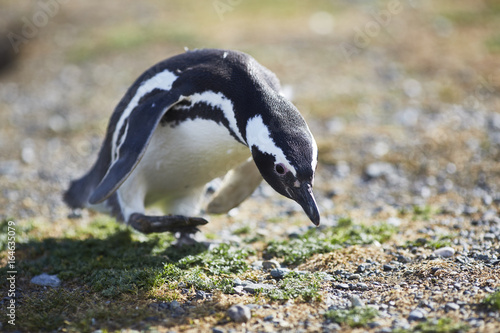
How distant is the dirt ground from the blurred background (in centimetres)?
3

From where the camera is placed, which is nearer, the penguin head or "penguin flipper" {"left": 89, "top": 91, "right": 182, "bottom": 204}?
the penguin head

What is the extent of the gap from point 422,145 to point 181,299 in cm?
439

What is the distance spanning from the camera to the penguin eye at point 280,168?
3534 mm

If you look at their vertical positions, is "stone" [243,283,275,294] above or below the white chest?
below

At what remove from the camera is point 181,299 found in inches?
139

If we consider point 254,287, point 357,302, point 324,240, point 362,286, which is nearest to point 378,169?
point 324,240

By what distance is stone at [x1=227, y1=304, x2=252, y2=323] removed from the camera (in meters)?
3.22

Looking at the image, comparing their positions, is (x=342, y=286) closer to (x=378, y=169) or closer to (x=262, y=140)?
(x=262, y=140)

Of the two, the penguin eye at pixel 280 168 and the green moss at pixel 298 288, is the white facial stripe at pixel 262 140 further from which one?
the green moss at pixel 298 288

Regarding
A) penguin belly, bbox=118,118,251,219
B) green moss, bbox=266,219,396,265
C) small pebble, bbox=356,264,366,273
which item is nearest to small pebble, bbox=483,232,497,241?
green moss, bbox=266,219,396,265

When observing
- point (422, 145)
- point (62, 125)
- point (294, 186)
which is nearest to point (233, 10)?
point (62, 125)

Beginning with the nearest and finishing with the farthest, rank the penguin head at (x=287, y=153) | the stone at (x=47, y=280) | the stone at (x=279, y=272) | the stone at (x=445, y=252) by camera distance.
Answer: the penguin head at (x=287, y=153) < the stone at (x=279, y=272) < the stone at (x=47, y=280) < the stone at (x=445, y=252)

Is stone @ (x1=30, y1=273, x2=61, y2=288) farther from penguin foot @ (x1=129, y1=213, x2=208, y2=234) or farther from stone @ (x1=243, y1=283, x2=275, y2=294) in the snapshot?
stone @ (x1=243, y1=283, x2=275, y2=294)

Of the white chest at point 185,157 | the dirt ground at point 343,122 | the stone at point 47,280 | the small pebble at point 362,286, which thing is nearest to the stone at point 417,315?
the dirt ground at point 343,122
